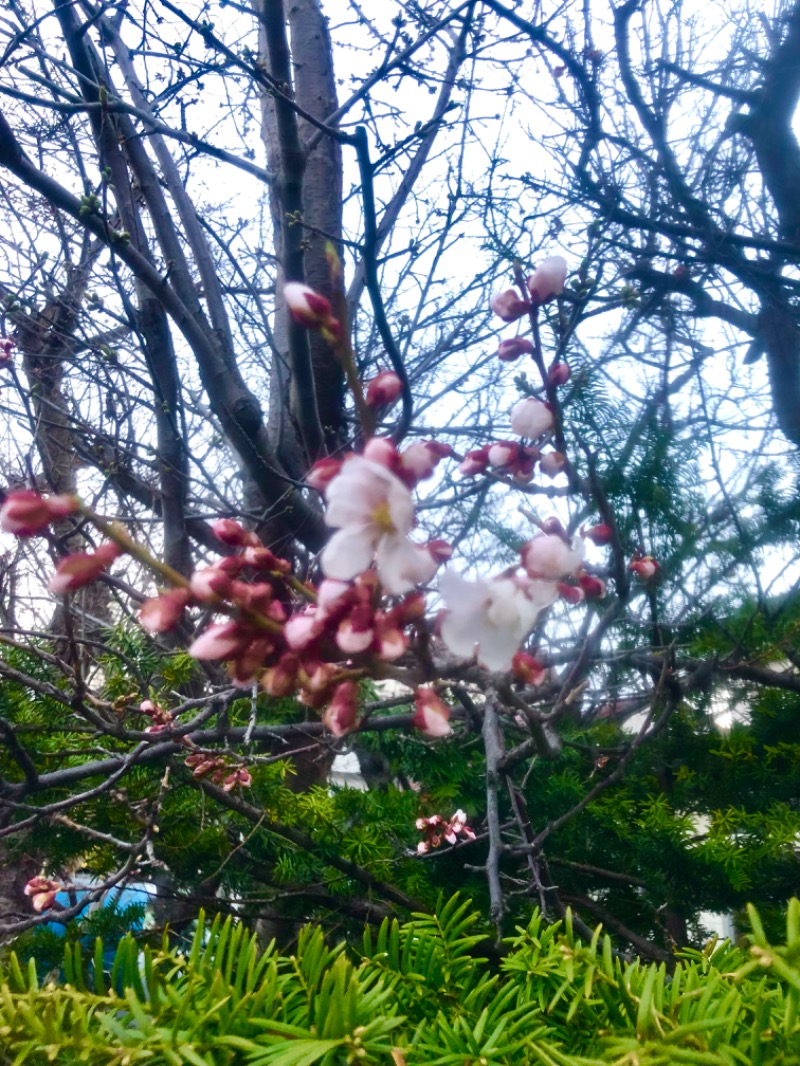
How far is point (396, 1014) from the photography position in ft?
2.40

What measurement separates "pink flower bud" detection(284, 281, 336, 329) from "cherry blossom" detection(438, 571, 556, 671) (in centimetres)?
18

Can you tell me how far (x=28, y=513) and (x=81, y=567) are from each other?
42 millimetres

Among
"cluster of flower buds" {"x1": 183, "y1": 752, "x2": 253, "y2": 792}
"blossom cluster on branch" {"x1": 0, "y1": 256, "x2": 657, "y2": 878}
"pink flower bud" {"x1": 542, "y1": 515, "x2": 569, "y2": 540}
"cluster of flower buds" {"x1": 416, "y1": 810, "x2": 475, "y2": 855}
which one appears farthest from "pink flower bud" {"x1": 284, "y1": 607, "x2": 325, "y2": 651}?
"cluster of flower buds" {"x1": 416, "y1": 810, "x2": 475, "y2": 855}

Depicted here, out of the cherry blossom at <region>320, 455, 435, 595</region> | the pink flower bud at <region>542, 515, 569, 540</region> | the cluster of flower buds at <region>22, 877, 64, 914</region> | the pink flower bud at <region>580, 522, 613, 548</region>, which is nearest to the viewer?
the cherry blossom at <region>320, 455, 435, 595</region>

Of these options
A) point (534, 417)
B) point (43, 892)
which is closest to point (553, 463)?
point (534, 417)

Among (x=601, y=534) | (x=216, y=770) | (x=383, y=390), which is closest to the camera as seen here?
(x=383, y=390)

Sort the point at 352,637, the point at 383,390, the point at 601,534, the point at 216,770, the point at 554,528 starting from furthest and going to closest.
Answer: the point at 216,770, the point at 601,534, the point at 554,528, the point at 383,390, the point at 352,637

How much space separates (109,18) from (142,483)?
4.13ft

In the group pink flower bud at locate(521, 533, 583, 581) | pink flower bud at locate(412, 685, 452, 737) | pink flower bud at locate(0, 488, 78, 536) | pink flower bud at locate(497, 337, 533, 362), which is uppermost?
pink flower bud at locate(497, 337, 533, 362)

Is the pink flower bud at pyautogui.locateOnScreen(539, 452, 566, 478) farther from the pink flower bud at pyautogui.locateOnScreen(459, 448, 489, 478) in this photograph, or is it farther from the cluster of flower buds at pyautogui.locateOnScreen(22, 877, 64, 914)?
the cluster of flower buds at pyautogui.locateOnScreen(22, 877, 64, 914)

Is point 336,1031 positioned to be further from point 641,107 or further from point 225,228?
point 225,228

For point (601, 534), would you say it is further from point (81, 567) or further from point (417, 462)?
point (81, 567)

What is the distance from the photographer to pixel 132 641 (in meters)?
1.65

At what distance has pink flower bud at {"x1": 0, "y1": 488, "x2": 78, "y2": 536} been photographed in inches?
16.6
